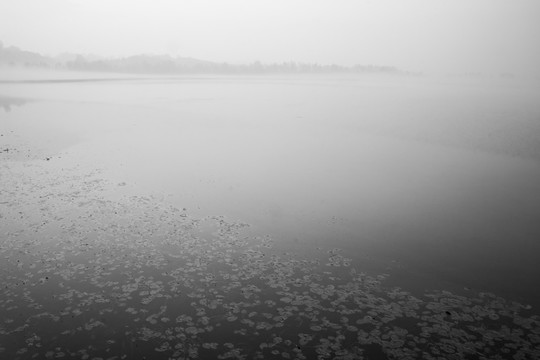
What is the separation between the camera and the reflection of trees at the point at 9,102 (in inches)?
2739

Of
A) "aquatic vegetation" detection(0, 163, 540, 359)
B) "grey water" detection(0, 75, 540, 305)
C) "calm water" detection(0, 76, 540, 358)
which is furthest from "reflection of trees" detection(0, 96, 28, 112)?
"aquatic vegetation" detection(0, 163, 540, 359)

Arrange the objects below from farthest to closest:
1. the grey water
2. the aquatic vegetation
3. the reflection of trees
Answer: the reflection of trees → the grey water → the aquatic vegetation

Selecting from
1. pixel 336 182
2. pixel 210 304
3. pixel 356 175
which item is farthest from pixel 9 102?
pixel 210 304

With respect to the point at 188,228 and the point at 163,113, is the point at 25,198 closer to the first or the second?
the point at 188,228

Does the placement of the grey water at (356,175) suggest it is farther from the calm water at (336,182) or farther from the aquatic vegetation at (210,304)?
A: the aquatic vegetation at (210,304)

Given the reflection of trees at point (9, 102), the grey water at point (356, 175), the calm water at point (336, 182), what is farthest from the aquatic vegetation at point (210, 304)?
the reflection of trees at point (9, 102)

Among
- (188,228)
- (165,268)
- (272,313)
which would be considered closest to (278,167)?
(188,228)

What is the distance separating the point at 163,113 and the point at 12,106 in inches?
1167

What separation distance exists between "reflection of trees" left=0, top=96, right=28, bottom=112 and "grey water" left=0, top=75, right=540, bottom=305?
204 inches

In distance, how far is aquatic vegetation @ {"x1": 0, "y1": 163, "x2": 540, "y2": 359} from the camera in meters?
12.9

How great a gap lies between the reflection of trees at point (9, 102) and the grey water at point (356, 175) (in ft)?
17.0

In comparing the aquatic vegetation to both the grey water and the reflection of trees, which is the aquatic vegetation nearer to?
the grey water

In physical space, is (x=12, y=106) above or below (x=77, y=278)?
above

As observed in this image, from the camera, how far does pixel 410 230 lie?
22.8 m
